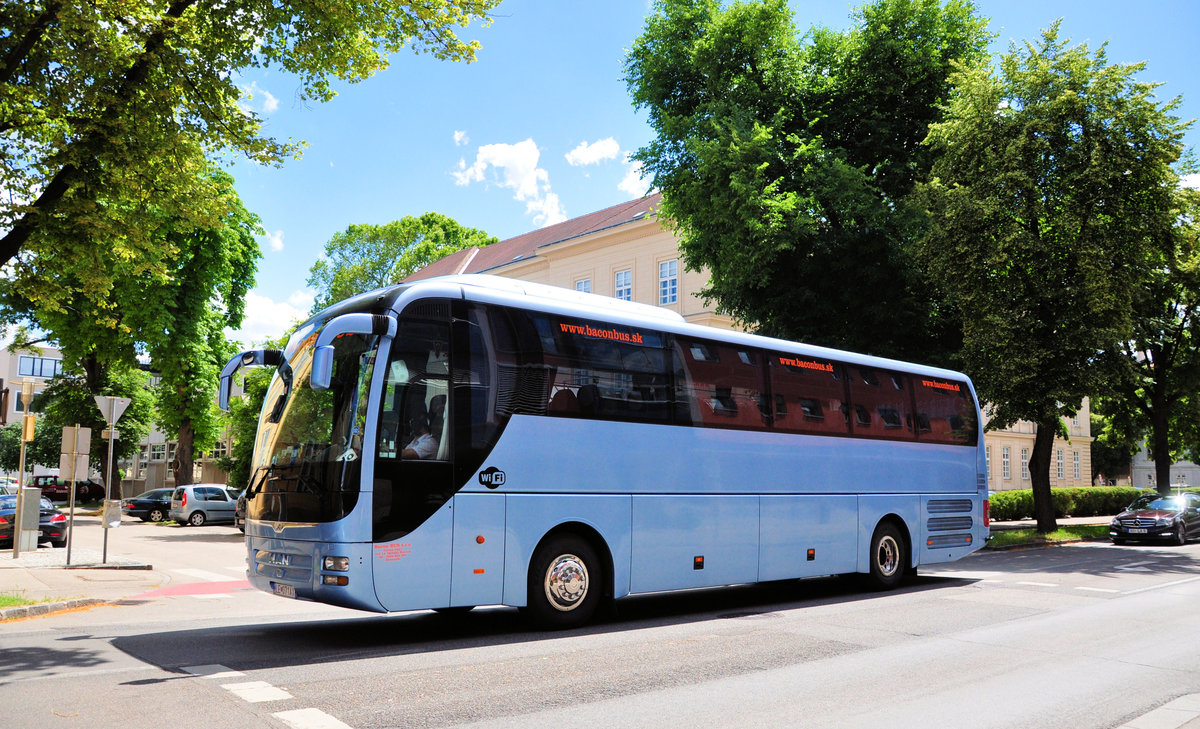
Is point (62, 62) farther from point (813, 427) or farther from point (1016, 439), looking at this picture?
point (1016, 439)

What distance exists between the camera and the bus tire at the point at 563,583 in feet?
29.2

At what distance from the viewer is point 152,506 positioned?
37.3 metres

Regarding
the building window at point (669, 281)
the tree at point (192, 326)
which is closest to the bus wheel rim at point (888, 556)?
the tree at point (192, 326)

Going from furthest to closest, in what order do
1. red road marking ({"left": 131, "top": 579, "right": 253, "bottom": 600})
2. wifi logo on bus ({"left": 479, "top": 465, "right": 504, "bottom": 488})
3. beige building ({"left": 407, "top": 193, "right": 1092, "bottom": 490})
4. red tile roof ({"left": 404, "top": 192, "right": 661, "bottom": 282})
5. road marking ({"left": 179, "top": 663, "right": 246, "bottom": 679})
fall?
1. red tile roof ({"left": 404, "top": 192, "right": 661, "bottom": 282})
2. beige building ({"left": 407, "top": 193, "right": 1092, "bottom": 490})
3. red road marking ({"left": 131, "top": 579, "right": 253, "bottom": 600})
4. wifi logo on bus ({"left": 479, "top": 465, "right": 504, "bottom": 488})
5. road marking ({"left": 179, "top": 663, "right": 246, "bottom": 679})

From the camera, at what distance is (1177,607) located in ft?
38.3

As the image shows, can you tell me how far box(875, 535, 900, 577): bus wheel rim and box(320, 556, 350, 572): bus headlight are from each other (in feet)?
28.0

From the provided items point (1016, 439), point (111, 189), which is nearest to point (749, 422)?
point (111, 189)

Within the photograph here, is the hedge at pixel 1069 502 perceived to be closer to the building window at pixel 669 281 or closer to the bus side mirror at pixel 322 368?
the building window at pixel 669 281

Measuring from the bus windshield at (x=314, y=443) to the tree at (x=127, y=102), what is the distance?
201 inches

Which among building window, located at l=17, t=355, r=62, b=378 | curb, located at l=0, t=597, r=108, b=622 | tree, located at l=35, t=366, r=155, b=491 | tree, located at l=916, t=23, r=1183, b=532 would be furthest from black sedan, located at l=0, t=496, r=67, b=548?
building window, located at l=17, t=355, r=62, b=378

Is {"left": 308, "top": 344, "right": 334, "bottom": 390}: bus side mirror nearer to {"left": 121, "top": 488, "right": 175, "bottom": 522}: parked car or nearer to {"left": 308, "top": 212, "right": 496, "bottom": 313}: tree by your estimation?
{"left": 121, "top": 488, "right": 175, "bottom": 522}: parked car

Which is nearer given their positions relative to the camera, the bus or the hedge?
the bus

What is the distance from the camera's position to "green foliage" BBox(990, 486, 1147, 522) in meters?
38.7

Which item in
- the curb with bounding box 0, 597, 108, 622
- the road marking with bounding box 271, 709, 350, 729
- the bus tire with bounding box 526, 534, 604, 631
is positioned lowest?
the curb with bounding box 0, 597, 108, 622
